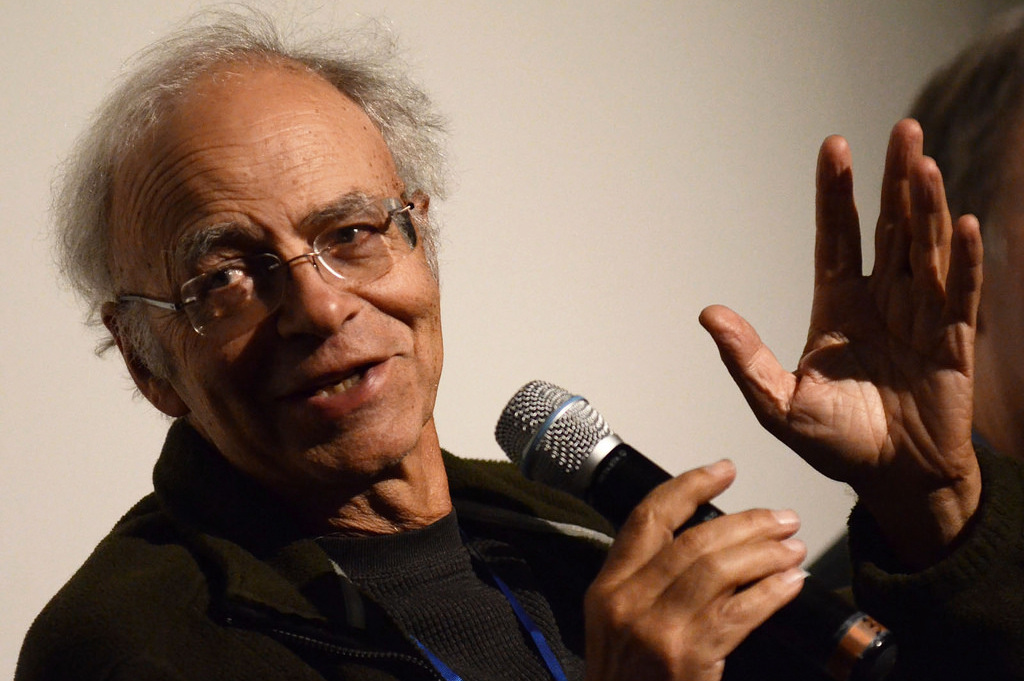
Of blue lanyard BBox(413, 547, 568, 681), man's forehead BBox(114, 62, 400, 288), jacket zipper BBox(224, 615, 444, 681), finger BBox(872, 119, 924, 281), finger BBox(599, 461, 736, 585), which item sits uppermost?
man's forehead BBox(114, 62, 400, 288)

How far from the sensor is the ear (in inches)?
57.9

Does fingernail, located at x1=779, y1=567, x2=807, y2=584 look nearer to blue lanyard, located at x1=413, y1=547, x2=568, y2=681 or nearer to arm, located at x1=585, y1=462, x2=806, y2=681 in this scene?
arm, located at x1=585, y1=462, x2=806, y2=681

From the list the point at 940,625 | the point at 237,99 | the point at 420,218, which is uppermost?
the point at 237,99

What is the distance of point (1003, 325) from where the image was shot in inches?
60.5

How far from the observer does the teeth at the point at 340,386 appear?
1312 millimetres

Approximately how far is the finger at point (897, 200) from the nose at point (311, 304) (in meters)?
0.74

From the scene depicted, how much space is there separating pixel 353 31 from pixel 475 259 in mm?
694

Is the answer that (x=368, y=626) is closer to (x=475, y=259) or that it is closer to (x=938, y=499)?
(x=938, y=499)

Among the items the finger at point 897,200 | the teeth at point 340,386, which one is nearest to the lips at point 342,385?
the teeth at point 340,386

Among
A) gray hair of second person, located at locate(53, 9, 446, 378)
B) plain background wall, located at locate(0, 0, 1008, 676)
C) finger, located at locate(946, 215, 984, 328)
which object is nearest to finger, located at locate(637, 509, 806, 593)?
finger, located at locate(946, 215, 984, 328)

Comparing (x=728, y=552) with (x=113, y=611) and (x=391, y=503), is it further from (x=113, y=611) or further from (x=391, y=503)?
(x=113, y=611)

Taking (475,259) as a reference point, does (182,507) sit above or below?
below

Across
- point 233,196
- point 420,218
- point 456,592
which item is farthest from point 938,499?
point 233,196

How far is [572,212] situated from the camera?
254 centimetres
